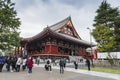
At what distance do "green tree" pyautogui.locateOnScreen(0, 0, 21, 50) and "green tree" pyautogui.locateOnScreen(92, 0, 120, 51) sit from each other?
1876 centimetres

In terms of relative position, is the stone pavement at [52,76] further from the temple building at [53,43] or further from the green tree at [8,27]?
the temple building at [53,43]

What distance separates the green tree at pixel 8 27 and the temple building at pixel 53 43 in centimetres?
1718

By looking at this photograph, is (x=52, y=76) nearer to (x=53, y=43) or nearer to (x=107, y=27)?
(x=107, y=27)

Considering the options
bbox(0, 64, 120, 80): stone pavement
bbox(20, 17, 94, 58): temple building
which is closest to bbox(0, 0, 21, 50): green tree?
bbox(0, 64, 120, 80): stone pavement

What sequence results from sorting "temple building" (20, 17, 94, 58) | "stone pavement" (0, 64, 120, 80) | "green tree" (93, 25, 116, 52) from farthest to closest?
"temple building" (20, 17, 94, 58)
"green tree" (93, 25, 116, 52)
"stone pavement" (0, 64, 120, 80)

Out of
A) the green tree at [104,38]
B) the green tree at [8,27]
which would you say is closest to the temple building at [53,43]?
the green tree at [104,38]

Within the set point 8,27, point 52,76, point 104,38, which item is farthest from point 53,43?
point 52,76

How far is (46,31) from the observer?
4091 cm

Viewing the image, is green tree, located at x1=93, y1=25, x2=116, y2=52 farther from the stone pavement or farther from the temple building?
the stone pavement

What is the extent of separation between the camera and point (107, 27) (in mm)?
37562

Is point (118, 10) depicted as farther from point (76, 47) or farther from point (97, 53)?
point (76, 47)

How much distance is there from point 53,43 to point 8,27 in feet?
71.0

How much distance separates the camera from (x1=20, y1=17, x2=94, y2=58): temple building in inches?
1666

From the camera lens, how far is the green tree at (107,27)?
118 feet
